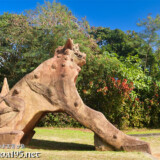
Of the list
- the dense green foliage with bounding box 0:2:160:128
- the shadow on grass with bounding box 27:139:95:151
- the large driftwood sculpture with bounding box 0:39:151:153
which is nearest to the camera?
the large driftwood sculpture with bounding box 0:39:151:153

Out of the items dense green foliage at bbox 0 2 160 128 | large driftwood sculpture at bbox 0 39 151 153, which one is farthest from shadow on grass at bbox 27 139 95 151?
dense green foliage at bbox 0 2 160 128

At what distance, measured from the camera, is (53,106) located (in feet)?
19.1

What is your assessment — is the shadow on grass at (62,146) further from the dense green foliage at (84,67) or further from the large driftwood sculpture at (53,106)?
the dense green foliage at (84,67)

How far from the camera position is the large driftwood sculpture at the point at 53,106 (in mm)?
5402

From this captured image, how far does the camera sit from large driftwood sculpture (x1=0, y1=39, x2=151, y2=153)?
5.40 meters

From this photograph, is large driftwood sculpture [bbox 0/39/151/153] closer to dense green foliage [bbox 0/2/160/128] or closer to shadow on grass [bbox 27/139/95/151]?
shadow on grass [bbox 27/139/95/151]

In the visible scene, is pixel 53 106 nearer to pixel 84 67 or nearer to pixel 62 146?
pixel 62 146

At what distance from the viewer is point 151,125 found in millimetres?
14445

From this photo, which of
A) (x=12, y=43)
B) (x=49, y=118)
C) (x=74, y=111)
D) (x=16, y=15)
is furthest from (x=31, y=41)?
(x=74, y=111)

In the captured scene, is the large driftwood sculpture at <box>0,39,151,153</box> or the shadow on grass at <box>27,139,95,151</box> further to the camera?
the shadow on grass at <box>27,139,95,151</box>

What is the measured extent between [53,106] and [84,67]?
743 centimetres

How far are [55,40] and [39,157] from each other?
858 centimetres

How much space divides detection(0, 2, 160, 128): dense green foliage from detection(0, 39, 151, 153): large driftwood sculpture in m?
5.88

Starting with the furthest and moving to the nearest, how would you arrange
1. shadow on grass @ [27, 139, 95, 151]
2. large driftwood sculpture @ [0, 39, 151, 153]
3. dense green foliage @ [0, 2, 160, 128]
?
dense green foliage @ [0, 2, 160, 128], shadow on grass @ [27, 139, 95, 151], large driftwood sculpture @ [0, 39, 151, 153]
